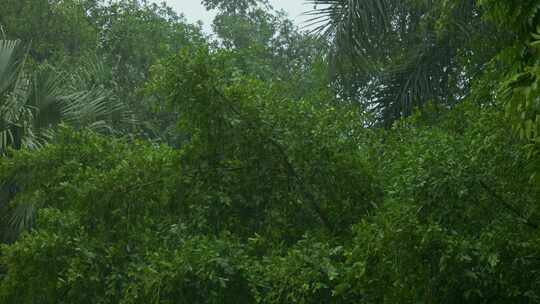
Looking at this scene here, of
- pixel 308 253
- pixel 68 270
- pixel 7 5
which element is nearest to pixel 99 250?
pixel 68 270

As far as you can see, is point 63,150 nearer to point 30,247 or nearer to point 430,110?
point 30,247

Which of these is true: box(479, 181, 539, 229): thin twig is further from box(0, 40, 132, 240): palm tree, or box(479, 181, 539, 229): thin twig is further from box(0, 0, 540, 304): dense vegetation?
box(0, 40, 132, 240): palm tree

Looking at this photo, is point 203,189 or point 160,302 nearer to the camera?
point 160,302

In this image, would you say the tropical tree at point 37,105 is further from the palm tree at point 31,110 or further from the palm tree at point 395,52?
the palm tree at point 395,52

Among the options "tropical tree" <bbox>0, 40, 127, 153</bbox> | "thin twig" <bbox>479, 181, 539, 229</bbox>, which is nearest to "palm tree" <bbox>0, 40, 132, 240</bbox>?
"tropical tree" <bbox>0, 40, 127, 153</bbox>

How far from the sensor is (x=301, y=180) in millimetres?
8594

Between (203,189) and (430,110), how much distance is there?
2.40 meters

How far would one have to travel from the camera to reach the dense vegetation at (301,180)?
649 centimetres

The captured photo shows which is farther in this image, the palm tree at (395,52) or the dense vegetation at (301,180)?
the palm tree at (395,52)

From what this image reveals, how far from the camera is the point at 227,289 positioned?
805cm

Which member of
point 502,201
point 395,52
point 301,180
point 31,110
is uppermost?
point 395,52

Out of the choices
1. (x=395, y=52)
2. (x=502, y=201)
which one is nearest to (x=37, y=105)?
(x=395, y=52)

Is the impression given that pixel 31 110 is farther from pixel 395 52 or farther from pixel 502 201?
pixel 502 201

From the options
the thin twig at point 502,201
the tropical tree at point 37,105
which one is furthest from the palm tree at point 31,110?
the thin twig at point 502,201
